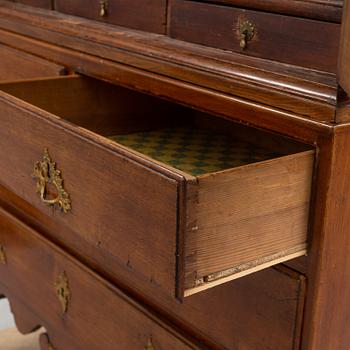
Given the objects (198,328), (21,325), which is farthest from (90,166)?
(21,325)

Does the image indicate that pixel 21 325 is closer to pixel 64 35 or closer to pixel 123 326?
pixel 123 326

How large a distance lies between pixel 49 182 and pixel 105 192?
0.14 m

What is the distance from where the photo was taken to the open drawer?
0.66 metres

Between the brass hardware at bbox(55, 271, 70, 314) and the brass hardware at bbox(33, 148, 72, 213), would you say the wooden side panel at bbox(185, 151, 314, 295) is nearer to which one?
the brass hardware at bbox(33, 148, 72, 213)

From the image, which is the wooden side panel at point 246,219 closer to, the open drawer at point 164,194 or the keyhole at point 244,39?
the open drawer at point 164,194

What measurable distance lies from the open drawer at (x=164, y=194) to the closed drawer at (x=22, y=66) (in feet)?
0.42

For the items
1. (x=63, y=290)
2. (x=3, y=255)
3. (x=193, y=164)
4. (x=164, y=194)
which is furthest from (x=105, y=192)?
(x=3, y=255)

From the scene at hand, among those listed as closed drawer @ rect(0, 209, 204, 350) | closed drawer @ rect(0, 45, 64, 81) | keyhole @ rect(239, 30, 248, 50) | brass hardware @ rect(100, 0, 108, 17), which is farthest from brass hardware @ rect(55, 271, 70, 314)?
keyhole @ rect(239, 30, 248, 50)

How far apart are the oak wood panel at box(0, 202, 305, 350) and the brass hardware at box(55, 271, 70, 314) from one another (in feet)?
0.85

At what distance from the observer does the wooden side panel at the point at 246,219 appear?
0.66m

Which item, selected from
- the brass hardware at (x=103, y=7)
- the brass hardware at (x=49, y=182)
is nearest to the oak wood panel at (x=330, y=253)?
the brass hardware at (x=49, y=182)

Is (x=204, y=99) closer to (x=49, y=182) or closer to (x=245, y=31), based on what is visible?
(x=245, y=31)

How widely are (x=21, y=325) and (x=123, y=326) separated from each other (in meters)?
0.43

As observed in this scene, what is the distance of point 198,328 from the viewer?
3.10 feet
